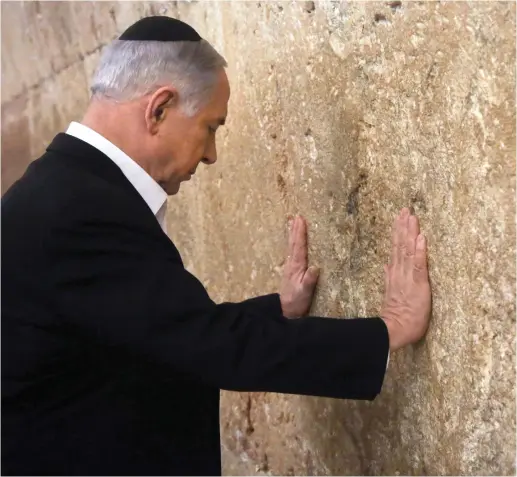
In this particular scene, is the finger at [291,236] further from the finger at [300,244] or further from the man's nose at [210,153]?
the man's nose at [210,153]

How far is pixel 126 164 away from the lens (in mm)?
1473

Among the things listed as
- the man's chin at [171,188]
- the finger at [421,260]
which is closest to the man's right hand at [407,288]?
the finger at [421,260]

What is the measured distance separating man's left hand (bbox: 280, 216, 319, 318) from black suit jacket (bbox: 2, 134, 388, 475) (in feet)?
1.55

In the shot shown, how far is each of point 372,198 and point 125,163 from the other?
0.54m

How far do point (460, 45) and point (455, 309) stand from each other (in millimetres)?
480

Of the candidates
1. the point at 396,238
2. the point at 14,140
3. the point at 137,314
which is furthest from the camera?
the point at 14,140

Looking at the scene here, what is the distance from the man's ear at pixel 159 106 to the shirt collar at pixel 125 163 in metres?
0.08

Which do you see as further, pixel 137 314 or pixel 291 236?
pixel 291 236

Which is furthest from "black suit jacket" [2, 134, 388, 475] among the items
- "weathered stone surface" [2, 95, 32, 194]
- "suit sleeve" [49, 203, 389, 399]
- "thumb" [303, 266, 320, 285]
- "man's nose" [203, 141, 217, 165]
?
"weathered stone surface" [2, 95, 32, 194]

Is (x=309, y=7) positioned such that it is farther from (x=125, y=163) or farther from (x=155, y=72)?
(x=125, y=163)

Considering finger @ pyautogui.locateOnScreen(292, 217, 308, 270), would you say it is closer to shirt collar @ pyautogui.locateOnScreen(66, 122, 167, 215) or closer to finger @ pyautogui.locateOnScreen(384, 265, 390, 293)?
finger @ pyautogui.locateOnScreen(384, 265, 390, 293)

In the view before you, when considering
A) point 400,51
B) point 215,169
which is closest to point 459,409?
point 400,51

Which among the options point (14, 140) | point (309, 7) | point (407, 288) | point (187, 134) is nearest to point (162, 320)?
point (187, 134)

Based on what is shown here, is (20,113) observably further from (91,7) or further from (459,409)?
(459,409)
